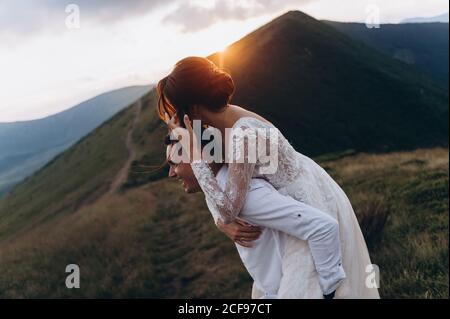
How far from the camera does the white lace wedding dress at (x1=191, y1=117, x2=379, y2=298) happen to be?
216 cm

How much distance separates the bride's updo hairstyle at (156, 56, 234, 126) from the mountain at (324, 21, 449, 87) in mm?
81840

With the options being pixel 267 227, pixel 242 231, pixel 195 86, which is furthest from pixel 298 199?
pixel 195 86

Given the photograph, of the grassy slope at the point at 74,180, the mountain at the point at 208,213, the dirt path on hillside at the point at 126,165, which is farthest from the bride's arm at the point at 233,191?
the dirt path on hillside at the point at 126,165

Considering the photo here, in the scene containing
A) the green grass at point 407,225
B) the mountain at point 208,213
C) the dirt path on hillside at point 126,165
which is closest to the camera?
the green grass at point 407,225

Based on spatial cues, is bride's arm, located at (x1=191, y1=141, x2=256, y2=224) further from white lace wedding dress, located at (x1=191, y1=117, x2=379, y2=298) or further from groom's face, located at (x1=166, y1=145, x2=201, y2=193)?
groom's face, located at (x1=166, y1=145, x2=201, y2=193)

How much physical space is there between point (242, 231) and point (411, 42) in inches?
3838

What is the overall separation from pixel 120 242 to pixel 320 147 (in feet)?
76.9

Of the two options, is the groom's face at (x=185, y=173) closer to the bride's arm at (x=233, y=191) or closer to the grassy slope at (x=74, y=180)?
the bride's arm at (x=233, y=191)

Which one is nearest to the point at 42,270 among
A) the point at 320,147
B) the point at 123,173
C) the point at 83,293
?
the point at 83,293

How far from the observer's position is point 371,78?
4994 centimetres

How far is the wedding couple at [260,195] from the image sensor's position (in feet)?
7.20

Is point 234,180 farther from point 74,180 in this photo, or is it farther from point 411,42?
A: point 411,42

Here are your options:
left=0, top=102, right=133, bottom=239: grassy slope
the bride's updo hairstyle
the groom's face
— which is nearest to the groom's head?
the groom's face
